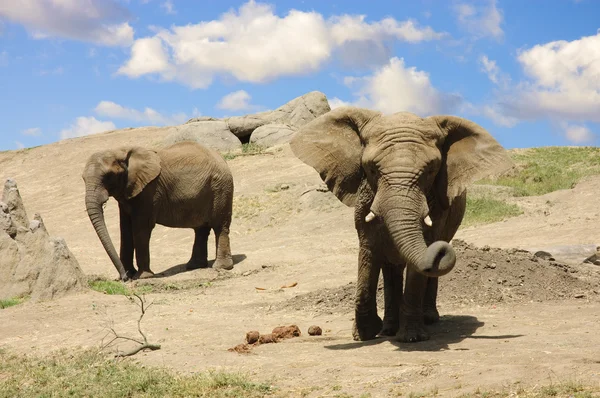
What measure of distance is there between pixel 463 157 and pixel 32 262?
7.96 metres

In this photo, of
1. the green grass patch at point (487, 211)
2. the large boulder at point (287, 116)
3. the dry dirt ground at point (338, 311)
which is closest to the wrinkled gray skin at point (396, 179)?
the dry dirt ground at point (338, 311)

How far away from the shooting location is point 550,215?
20.2 metres

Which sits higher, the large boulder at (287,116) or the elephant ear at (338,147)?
the large boulder at (287,116)

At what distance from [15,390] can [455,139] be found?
514 cm

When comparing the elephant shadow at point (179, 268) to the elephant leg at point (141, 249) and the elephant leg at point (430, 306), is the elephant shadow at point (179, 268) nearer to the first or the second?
the elephant leg at point (141, 249)

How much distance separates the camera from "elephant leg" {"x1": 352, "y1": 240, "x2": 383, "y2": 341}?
347 inches

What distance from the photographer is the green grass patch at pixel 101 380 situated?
7395 mm

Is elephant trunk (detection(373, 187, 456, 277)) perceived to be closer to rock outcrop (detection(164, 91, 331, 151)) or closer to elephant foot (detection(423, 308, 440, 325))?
elephant foot (detection(423, 308, 440, 325))

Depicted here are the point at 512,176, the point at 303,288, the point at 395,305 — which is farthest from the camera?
the point at 512,176

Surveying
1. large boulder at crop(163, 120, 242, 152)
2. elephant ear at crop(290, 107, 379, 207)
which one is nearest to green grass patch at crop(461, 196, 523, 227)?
elephant ear at crop(290, 107, 379, 207)

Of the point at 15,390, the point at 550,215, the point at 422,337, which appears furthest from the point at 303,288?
the point at 550,215

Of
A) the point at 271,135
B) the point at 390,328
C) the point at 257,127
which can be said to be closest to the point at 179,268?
the point at 390,328

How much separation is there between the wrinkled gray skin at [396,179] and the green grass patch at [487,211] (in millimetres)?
11369

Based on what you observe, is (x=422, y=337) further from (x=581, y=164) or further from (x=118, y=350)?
(x=581, y=164)
